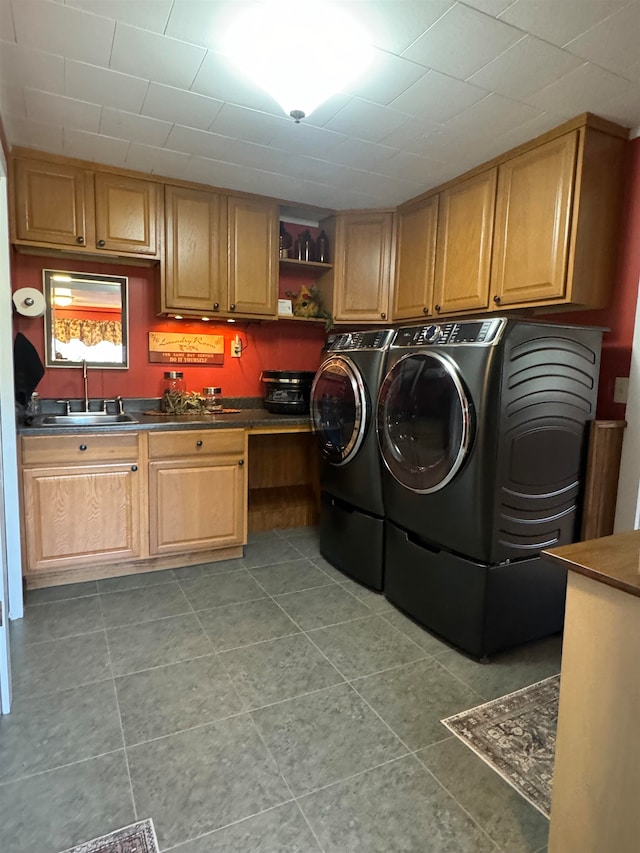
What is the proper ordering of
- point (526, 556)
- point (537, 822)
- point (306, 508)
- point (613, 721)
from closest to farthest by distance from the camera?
point (613, 721)
point (537, 822)
point (526, 556)
point (306, 508)

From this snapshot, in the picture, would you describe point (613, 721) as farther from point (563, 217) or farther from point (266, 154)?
point (266, 154)

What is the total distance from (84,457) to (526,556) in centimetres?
218

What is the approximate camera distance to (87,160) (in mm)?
2650

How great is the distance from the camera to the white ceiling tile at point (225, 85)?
1.79m

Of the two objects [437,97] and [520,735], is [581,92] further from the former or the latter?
[520,735]

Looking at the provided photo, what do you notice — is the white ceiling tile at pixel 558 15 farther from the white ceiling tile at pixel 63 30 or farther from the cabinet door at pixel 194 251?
the cabinet door at pixel 194 251

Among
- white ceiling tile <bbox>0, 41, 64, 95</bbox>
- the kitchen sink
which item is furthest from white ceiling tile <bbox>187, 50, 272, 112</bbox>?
the kitchen sink

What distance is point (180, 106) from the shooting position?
6.85ft

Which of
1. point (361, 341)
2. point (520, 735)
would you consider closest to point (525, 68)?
point (361, 341)

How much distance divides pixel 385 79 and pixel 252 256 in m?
1.48

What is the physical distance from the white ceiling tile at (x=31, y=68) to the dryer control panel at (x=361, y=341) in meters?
1.69

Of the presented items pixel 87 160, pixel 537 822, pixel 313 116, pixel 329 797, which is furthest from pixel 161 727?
pixel 87 160

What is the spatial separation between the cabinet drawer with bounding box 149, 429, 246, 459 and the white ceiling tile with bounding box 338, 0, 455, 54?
1.96 m

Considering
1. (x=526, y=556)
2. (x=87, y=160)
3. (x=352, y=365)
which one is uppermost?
(x=87, y=160)
